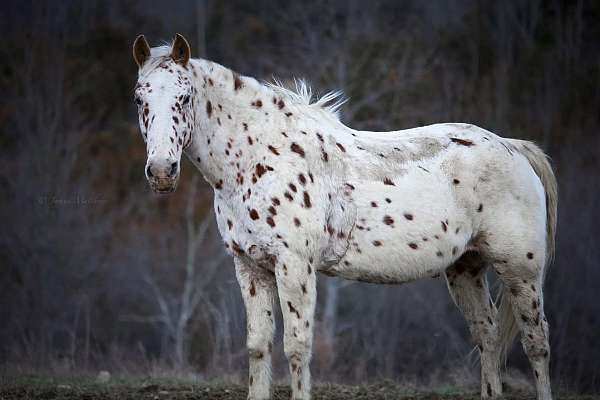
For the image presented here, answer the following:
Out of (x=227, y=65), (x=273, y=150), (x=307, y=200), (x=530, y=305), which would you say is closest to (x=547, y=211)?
(x=530, y=305)

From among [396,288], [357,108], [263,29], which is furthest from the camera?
[263,29]

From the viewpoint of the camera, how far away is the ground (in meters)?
6.62

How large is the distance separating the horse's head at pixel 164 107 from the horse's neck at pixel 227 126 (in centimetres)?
18

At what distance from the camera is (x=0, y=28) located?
64.2 feet

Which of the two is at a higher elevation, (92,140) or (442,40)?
(442,40)

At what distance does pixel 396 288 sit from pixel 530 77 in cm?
605

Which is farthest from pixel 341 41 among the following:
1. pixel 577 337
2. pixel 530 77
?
pixel 577 337

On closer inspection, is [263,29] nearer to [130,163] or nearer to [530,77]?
[130,163]

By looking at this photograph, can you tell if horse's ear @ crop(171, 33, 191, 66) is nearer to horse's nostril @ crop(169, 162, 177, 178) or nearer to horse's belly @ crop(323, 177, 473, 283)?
horse's nostril @ crop(169, 162, 177, 178)

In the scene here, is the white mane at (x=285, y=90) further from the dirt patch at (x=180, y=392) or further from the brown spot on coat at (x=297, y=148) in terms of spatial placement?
the dirt patch at (x=180, y=392)

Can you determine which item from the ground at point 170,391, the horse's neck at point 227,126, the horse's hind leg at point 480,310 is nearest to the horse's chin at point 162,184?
the horse's neck at point 227,126

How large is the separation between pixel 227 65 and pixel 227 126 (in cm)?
1405

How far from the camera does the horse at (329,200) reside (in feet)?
18.1

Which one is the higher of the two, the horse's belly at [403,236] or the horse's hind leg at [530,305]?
the horse's belly at [403,236]
